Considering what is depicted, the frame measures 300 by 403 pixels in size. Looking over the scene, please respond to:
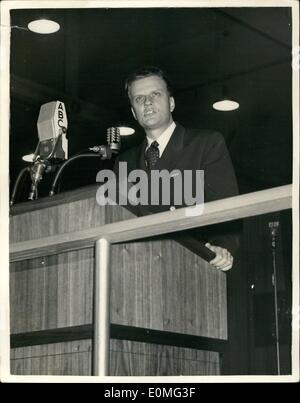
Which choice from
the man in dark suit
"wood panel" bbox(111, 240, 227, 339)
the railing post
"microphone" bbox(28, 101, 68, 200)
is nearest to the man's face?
the man in dark suit

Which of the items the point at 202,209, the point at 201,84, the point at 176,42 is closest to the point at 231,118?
the point at 201,84

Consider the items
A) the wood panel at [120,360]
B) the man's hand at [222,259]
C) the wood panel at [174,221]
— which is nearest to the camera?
the wood panel at [174,221]

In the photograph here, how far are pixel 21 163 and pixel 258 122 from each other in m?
2.00

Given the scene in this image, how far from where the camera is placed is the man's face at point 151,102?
7.70ft

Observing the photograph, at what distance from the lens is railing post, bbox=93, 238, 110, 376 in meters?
1.28

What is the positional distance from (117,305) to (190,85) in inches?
133

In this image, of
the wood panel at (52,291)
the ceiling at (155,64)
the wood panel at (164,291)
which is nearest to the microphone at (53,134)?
the wood panel at (52,291)

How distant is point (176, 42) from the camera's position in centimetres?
401

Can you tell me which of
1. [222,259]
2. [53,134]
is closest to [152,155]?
[53,134]

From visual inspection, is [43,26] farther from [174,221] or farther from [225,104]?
[174,221]

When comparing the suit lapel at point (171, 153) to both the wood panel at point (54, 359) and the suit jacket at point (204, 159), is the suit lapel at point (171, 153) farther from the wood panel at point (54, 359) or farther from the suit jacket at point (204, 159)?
the wood panel at point (54, 359)

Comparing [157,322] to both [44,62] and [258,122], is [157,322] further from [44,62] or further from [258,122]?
[258,122]

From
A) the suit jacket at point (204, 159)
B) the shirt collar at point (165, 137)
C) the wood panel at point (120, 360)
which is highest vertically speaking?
the shirt collar at point (165, 137)

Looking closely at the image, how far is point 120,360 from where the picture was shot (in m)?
1.43
